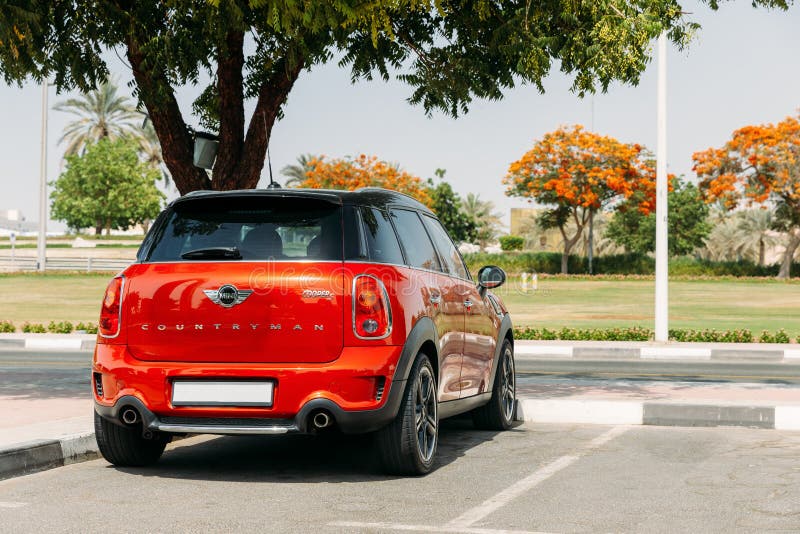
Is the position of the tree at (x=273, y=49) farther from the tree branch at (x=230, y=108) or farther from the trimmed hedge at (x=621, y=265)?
the trimmed hedge at (x=621, y=265)

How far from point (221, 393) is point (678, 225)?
74269mm

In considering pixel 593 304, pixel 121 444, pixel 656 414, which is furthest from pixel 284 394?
pixel 593 304

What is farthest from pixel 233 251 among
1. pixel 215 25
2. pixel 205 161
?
pixel 205 161

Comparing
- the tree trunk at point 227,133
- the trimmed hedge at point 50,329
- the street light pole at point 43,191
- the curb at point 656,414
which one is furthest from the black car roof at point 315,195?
the street light pole at point 43,191

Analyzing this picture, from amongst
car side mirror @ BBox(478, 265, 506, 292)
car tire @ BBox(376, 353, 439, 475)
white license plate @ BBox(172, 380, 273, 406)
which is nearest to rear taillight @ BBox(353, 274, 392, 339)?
car tire @ BBox(376, 353, 439, 475)

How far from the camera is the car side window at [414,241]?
23.9ft

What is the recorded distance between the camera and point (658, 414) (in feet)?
31.5

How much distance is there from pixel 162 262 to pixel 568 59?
5.18 meters

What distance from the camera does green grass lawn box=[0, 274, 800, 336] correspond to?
25.7m

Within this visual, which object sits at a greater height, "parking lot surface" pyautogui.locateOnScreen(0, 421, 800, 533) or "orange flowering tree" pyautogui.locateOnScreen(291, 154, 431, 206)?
"orange flowering tree" pyautogui.locateOnScreen(291, 154, 431, 206)

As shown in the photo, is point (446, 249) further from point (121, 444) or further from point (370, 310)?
point (121, 444)

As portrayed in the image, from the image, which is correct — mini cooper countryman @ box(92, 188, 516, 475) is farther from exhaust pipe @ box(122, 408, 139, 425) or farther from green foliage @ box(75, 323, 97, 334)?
green foliage @ box(75, 323, 97, 334)

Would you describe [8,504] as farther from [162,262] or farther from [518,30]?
[518,30]

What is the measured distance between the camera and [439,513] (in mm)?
5758
